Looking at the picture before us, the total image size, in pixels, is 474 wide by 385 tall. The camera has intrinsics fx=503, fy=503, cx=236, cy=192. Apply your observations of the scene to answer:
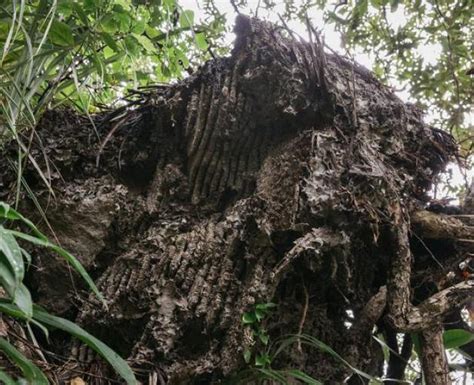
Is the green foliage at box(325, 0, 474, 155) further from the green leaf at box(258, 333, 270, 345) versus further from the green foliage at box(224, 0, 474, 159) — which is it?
the green leaf at box(258, 333, 270, 345)

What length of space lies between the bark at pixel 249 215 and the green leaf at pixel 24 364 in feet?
0.55

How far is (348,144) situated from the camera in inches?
43.6

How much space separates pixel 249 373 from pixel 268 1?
961 mm

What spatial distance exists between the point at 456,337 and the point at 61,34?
1126 mm

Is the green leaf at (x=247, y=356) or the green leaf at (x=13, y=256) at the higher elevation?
the green leaf at (x=13, y=256)

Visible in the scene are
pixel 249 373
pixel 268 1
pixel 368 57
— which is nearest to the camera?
pixel 249 373

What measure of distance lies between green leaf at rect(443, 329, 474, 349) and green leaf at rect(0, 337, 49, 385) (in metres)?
0.84

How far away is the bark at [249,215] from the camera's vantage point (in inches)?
38.2

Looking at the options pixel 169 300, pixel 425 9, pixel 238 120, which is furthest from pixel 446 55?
pixel 169 300

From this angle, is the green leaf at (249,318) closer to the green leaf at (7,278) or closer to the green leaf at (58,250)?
the green leaf at (58,250)

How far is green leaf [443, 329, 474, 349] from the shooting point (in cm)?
110

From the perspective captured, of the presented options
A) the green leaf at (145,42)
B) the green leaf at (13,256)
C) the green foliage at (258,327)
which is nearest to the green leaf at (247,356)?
the green foliage at (258,327)

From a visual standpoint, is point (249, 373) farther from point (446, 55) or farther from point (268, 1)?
point (446, 55)

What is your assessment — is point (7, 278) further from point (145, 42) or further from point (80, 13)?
point (145, 42)
